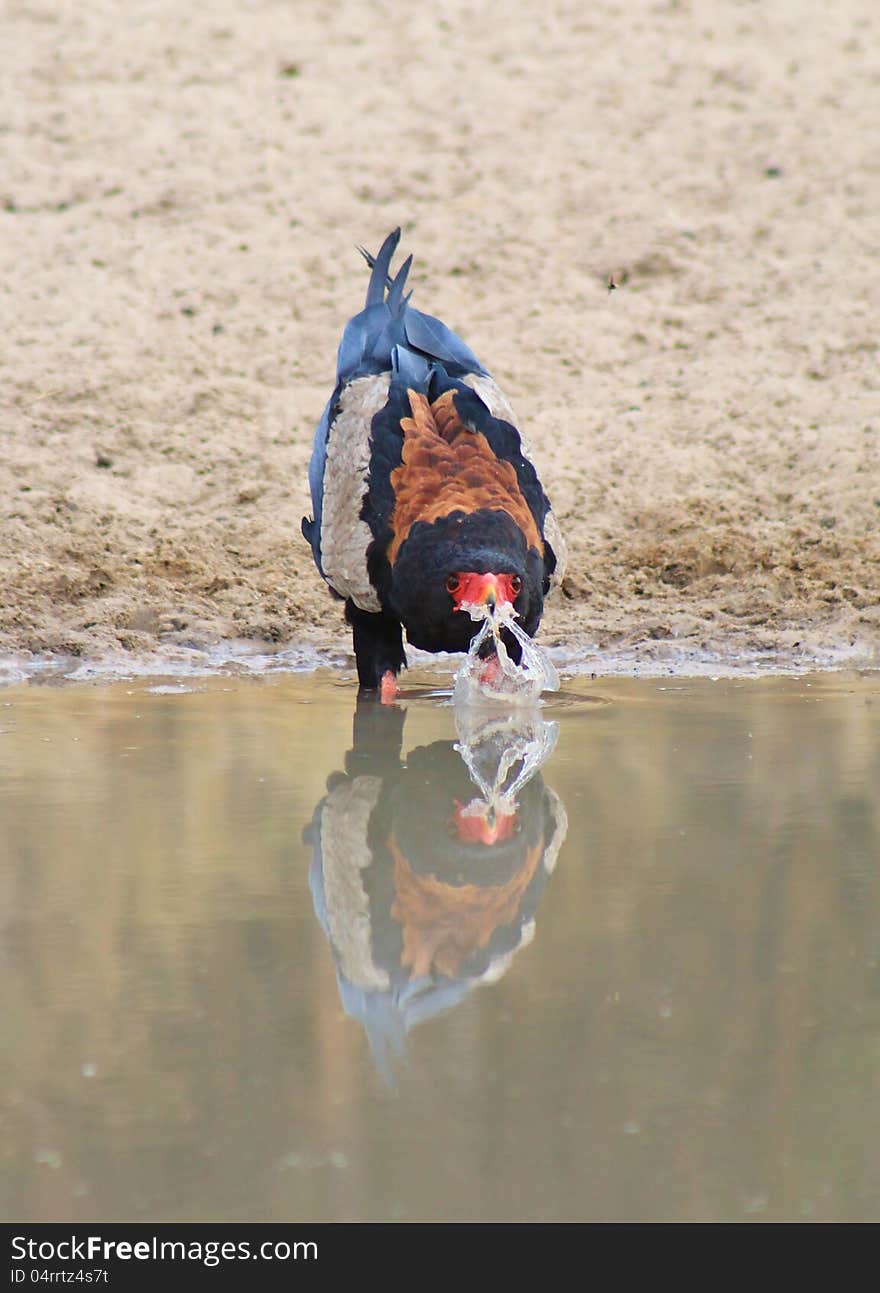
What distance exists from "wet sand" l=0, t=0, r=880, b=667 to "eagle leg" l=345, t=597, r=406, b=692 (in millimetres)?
1218

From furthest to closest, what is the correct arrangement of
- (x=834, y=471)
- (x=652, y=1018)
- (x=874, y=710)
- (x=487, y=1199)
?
1. (x=834, y=471)
2. (x=874, y=710)
3. (x=652, y=1018)
4. (x=487, y=1199)

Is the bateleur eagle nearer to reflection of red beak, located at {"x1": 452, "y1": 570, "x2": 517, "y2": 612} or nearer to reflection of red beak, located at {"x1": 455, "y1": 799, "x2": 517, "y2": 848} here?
reflection of red beak, located at {"x1": 452, "y1": 570, "x2": 517, "y2": 612}

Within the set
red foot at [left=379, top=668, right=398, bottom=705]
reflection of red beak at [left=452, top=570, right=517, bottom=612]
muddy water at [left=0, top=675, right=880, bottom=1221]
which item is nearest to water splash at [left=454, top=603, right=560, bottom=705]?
reflection of red beak at [left=452, top=570, right=517, bottom=612]

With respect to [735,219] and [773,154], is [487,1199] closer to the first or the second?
[735,219]

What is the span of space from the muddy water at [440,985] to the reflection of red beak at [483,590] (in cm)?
56

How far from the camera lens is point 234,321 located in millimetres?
10289

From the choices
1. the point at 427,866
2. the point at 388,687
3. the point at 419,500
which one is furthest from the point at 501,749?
the point at 427,866

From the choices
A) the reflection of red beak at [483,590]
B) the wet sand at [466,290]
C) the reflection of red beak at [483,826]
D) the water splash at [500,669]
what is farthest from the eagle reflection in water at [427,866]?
the wet sand at [466,290]

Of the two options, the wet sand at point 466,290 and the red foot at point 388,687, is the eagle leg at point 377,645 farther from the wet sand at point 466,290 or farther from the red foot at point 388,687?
the wet sand at point 466,290

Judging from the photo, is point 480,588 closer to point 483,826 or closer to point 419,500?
point 419,500

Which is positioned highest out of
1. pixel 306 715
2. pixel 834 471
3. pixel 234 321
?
pixel 234 321

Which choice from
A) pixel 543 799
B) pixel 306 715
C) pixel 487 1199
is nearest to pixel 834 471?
pixel 306 715

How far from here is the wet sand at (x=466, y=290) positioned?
7.89 m

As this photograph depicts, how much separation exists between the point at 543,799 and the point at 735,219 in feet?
26.8
